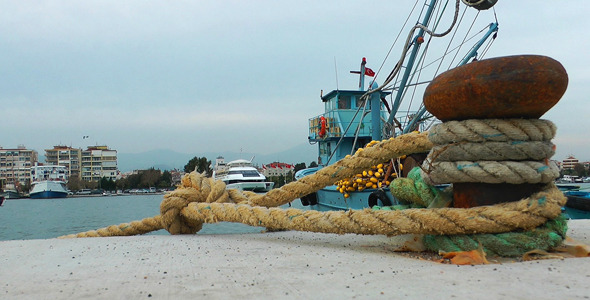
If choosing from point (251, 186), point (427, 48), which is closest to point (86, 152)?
point (251, 186)

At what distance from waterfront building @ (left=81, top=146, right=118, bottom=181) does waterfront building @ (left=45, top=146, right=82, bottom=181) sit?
1.43m

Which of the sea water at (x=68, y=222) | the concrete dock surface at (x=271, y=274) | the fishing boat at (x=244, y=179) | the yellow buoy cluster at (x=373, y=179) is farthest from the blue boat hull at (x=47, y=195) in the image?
the concrete dock surface at (x=271, y=274)

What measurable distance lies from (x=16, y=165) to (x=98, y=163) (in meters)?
24.1

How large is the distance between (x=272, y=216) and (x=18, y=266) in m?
1.68

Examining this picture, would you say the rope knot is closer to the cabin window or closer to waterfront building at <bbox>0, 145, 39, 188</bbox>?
the cabin window

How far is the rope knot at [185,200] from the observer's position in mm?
4418

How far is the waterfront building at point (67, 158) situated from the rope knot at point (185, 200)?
13469 centimetres

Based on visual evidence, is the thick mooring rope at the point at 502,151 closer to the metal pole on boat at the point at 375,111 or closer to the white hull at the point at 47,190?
the metal pole on boat at the point at 375,111

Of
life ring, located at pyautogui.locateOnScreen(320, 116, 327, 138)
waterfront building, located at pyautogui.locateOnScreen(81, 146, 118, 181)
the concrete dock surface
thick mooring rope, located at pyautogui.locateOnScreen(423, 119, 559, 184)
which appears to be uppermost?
waterfront building, located at pyautogui.locateOnScreen(81, 146, 118, 181)

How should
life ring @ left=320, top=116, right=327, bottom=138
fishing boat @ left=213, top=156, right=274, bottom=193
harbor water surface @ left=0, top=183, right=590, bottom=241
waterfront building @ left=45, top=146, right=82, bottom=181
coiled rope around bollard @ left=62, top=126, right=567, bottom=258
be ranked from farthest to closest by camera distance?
1. waterfront building @ left=45, top=146, right=82, bottom=181
2. fishing boat @ left=213, top=156, right=274, bottom=193
3. life ring @ left=320, top=116, right=327, bottom=138
4. harbor water surface @ left=0, top=183, right=590, bottom=241
5. coiled rope around bollard @ left=62, top=126, right=567, bottom=258

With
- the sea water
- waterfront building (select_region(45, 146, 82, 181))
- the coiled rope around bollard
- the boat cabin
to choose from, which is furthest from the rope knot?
waterfront building (select_region(45, 146, 82, 181))

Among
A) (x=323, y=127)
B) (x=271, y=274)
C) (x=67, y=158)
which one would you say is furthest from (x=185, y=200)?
(x=67, y=158)

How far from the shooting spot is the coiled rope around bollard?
2.59m

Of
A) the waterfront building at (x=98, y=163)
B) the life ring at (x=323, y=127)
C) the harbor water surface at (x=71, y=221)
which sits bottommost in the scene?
the harbor water surface at (x=71, y=221)
